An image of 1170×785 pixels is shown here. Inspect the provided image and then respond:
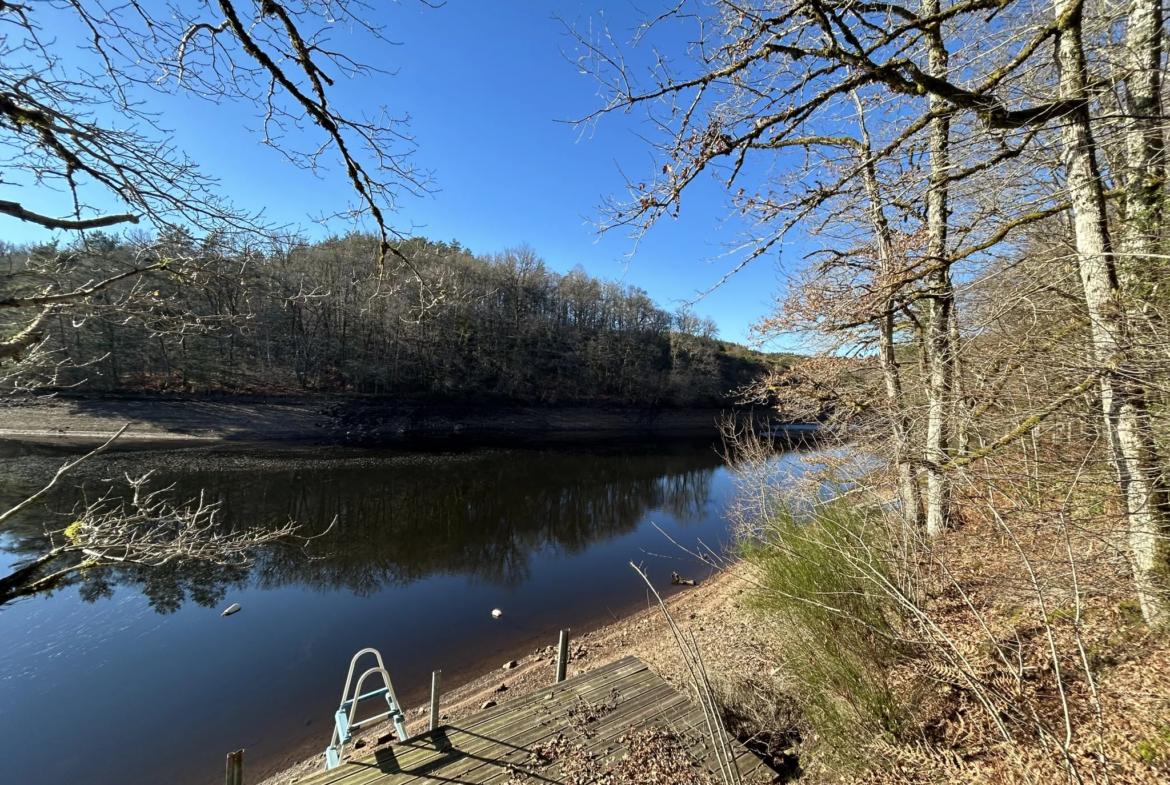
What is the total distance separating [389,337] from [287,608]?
3217cm

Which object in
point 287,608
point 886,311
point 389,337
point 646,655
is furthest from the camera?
point 389,337

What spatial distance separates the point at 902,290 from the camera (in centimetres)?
518

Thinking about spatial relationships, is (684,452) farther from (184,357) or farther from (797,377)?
(184,357)

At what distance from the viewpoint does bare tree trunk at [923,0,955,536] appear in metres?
4.29

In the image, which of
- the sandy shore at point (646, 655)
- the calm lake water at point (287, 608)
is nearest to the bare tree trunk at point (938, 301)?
the sandy shore at point (646, 655)

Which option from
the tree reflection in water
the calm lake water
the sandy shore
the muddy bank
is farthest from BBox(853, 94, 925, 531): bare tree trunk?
the muddy bank

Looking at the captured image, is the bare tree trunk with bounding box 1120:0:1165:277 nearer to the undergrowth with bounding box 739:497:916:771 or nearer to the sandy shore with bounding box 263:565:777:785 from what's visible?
the undergrowth with bounding box 739:497:916:771

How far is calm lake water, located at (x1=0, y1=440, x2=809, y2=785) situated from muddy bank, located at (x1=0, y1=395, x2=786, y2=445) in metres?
5.06

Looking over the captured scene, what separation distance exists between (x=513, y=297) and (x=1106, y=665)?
156 feet

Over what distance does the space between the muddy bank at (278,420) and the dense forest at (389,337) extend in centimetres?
167

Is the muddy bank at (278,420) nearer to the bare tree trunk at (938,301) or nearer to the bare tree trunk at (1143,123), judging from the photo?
the bare tree trunk at (938,301)

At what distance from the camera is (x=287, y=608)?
970cm

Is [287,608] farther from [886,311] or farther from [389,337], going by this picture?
[389,337]

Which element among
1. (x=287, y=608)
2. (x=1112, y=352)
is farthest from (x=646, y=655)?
(x=287, y=608)
